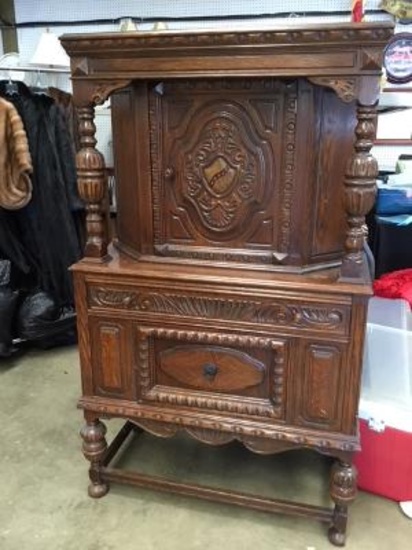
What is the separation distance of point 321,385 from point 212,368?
31 cm

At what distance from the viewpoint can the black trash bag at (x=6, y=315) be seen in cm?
247

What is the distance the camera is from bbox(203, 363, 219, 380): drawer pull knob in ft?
4.87

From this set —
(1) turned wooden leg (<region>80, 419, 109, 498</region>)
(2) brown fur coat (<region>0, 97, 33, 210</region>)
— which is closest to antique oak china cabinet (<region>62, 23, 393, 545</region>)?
(1) turned wooden leg (<region>80, 419, 109, 498</region>)

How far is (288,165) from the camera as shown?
133cm

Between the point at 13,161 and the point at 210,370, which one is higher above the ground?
the point at 13,161

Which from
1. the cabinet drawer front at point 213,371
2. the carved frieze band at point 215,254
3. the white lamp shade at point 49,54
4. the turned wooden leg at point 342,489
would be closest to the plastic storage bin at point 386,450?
the turned wooden leg at point 342,489

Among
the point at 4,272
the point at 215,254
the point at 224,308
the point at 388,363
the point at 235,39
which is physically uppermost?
the point at 235,39

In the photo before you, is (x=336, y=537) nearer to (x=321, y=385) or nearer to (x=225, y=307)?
(x=321, y=385)

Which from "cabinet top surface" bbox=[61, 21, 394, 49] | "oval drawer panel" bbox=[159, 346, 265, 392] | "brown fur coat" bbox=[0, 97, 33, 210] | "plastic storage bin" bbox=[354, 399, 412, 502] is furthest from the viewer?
"brown fur coat" bbox=[0, 97, 33, 210]

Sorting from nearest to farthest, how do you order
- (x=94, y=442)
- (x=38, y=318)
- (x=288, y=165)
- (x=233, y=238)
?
(x=288, y=165), (x=233, y=238), (x=94, y=442), (x=38, y=318)

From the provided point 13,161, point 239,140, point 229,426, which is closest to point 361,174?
point 239,140

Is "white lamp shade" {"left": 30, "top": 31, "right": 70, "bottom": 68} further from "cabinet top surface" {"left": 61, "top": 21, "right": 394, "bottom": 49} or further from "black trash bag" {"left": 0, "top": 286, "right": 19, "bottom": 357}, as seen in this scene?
"cabinet top surface" {"left": 61, "top": 21, "right": 394, "bottom": 49}

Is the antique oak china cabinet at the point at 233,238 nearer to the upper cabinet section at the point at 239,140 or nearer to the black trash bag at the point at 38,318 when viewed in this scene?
the upper cabinet section at the point at 239,140

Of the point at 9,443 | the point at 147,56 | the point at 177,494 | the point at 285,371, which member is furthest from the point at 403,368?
the point at 9,443
